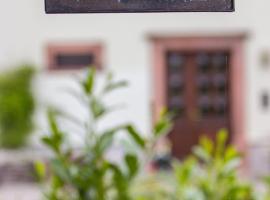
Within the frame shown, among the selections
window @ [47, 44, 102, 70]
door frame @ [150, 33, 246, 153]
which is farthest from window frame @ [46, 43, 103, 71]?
door frame @ [150, 33, 246, 153]

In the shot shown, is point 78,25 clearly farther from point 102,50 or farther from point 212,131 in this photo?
point 212,131

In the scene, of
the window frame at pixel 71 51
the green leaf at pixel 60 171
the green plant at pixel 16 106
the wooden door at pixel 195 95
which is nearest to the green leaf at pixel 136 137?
the green leaf at pixel 60 171

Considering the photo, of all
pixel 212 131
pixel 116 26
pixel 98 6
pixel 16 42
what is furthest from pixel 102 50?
pixel 98 6

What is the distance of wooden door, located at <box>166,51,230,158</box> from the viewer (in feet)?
25.8

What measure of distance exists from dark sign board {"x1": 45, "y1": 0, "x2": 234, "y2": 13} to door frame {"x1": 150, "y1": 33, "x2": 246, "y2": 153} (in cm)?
713

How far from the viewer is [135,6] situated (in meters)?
0.55

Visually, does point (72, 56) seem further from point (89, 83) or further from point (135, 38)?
point (89, 83)

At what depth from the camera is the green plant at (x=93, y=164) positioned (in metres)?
1.00

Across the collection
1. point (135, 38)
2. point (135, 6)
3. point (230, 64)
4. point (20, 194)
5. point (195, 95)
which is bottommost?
point (195, 95)

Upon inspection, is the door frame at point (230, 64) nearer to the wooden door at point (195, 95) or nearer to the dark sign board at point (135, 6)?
the wooden door at point (195, 95)

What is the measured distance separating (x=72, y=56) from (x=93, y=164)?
6719 mm

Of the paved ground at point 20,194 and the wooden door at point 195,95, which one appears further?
the wooden door at point 195,95

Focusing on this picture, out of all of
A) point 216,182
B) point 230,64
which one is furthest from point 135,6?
point 230,64

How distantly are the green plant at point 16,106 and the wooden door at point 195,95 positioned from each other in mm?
1440
